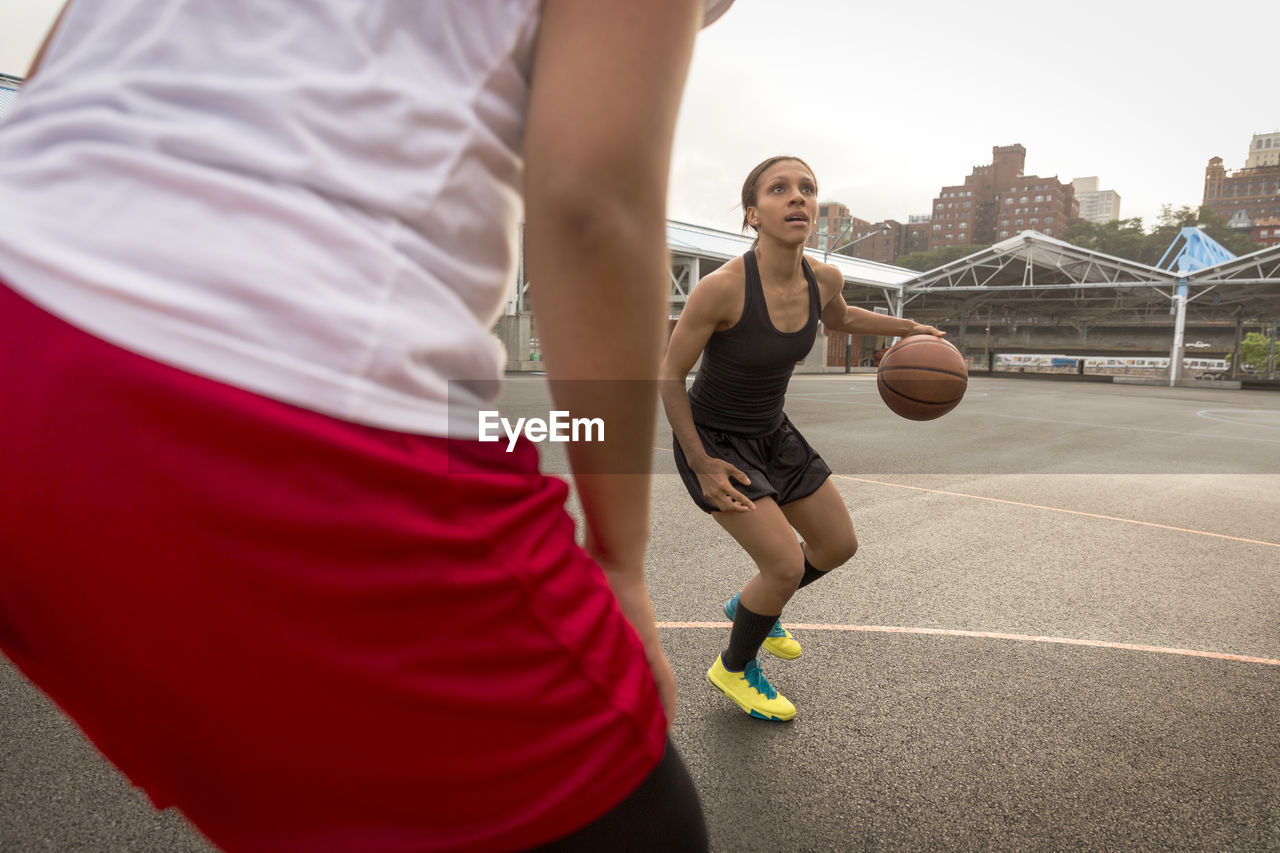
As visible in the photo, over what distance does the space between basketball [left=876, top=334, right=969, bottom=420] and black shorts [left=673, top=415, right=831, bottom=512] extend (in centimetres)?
56

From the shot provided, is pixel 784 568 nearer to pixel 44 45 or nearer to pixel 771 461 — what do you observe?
pixel 771 461

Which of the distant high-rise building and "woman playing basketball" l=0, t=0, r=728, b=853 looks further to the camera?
the distant high-rise building

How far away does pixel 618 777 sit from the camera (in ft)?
2.03

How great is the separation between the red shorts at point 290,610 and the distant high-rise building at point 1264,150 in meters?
176

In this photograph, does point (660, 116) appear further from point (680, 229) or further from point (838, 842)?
point (680, 229)

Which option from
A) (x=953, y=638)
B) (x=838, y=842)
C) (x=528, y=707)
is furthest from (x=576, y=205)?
(x=953, y=638)

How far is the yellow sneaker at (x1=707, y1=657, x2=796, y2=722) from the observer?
3102mm

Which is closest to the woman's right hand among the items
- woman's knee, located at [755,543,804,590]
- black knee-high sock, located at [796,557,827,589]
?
woman's knee, located at [755,543,804,590]

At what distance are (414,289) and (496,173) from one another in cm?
12

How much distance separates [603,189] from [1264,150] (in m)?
187

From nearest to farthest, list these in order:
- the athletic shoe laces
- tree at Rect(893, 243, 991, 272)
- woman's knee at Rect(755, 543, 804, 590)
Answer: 1. woman's knee at Rect(755, 543, 804, 590)
2. the athletic shoe laces
3. tree at Rect(893, 243, 991, 272)

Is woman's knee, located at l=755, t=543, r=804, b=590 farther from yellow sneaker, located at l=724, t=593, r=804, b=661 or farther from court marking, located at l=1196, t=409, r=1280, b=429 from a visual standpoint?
court marking, located at l=1196, t=409, r=1280, b=429

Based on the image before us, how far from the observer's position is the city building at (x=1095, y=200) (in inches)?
6535

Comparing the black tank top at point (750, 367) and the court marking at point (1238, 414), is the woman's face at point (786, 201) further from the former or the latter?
the court marking at point (1238, 414)
